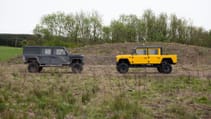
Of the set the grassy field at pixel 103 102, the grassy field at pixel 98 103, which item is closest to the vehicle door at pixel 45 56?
the grassy field at pixel 103 102

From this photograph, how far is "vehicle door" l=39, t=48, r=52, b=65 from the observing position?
70.6 ft

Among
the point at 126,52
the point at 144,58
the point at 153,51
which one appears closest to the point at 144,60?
the point at 144,58

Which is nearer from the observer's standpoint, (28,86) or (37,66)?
(28,86)

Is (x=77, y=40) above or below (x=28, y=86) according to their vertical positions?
above

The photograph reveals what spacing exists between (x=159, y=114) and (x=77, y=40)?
5145cm

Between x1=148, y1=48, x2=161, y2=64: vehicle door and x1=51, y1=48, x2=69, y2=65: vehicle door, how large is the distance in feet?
17.2

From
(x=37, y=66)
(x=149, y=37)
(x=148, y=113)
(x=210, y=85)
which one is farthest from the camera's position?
(x=149, y=37)

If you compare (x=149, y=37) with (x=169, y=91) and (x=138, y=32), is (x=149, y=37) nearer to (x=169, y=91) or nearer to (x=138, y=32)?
(x=138, y=32)

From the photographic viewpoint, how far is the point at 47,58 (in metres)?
21.5

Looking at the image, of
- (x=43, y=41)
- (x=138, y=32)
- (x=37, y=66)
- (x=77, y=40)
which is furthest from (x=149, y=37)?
(x=37, y=66)

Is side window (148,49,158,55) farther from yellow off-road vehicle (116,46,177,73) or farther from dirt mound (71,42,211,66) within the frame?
dirt mound (71,42,211,66)

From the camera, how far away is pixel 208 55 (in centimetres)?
3638

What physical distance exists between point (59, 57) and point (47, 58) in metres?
0.77

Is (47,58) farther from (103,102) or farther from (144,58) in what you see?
(103,102)
